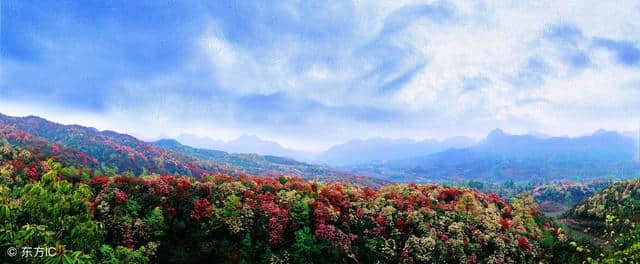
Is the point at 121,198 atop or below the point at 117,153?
below

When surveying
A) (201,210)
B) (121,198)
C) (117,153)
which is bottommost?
(201,210)

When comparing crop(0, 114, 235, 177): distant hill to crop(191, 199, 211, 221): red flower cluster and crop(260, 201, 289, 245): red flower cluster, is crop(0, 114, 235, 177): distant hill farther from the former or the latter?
crop(260, 201, 289, 245): red flower cluster

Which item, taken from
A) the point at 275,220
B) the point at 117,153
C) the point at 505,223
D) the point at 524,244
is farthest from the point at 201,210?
the point at 117,153

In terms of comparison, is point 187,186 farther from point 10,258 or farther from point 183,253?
point 10,258

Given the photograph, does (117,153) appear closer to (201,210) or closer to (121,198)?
(121,198)

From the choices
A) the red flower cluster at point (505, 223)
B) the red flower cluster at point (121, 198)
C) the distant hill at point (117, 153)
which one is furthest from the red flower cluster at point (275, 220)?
the distant hill at point (117, 153)

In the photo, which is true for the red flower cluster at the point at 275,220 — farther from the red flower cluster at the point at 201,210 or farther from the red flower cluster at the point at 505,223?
the red flower cluster at the point at 505,223

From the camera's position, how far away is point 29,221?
34.1ft

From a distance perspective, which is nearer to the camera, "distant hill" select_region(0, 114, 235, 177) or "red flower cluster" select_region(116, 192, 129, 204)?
"red flower cluster" select_region(116, 192, 129, 204)

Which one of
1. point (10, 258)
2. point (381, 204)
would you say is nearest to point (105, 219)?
point (10, 258)

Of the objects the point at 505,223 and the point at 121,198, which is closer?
the point at 121,198

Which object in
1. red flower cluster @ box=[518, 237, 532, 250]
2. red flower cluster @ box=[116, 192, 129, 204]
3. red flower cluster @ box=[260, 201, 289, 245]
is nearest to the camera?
red flower cluster @ box=[116, 192, 129, 204]

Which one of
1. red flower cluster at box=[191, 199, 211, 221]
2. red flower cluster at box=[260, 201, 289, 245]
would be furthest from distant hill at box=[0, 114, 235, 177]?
red flower cluster at box=[260, 201, 289, 245]

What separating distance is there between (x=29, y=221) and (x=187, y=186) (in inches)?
460
